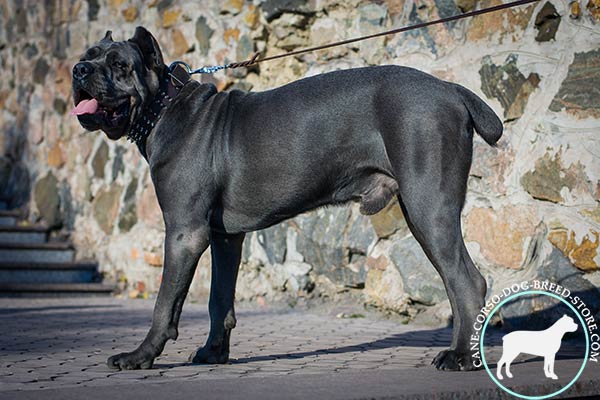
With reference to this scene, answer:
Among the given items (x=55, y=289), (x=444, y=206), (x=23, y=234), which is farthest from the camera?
(x=23, y=234)

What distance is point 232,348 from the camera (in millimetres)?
4512

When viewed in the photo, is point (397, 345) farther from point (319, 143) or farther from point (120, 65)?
point (120, 65)

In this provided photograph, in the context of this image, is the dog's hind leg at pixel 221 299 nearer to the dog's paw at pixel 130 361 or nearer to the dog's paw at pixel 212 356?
the dog's paw at pixel 212 356

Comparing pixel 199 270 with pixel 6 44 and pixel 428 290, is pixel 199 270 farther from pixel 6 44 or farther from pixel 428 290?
pixel 6 44

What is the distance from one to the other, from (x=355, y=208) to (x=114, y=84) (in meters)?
2.67

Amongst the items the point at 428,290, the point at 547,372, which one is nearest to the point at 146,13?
the point at 428,290

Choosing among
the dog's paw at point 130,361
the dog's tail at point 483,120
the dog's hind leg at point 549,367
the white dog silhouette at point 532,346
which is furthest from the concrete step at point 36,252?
the dog's hind leg at point 549,367

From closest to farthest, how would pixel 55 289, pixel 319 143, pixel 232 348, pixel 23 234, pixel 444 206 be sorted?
pixel 444 206 < pixel 319 143 < pixel 232 348 < pixel 55 289 < pixel 23 234

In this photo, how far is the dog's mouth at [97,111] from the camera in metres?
3.83

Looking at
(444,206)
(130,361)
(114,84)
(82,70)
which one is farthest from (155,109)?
(444,206)

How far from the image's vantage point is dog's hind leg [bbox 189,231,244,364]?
154 inches

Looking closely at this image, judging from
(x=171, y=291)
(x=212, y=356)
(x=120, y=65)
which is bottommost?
(x=212, y=356)

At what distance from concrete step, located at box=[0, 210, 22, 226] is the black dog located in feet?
19.4

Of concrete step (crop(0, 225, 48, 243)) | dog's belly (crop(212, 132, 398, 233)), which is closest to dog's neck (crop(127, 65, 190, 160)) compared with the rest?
dog's belly (crop(212, 132, 398, 233))
